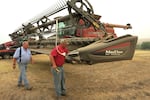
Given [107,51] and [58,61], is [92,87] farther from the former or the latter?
[58,61]

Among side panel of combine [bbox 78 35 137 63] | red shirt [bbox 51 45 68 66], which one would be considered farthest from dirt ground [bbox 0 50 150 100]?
side panel of combine [bbox 78 35 137 63]

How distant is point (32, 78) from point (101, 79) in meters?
2.75

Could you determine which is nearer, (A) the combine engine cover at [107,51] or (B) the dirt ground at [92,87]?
(A) the combine engine cover at [107,51]

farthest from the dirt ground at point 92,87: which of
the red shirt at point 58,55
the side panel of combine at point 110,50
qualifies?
the side panel of combine at point 110,50

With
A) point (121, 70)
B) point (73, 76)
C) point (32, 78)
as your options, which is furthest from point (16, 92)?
point (121, 70)

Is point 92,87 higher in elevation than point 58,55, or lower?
lower

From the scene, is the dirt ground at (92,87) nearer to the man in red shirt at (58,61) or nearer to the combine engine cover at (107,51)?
the man in red shirt at (58,61)

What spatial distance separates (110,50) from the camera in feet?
27.4

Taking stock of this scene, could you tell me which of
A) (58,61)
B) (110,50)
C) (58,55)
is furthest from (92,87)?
(58,55)

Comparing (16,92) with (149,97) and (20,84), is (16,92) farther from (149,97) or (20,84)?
(149,97)

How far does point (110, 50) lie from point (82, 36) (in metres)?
3.86

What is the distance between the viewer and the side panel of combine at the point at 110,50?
8062 mm

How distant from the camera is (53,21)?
45.9 ft

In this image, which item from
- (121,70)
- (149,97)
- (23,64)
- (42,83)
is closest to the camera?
(149,97)
